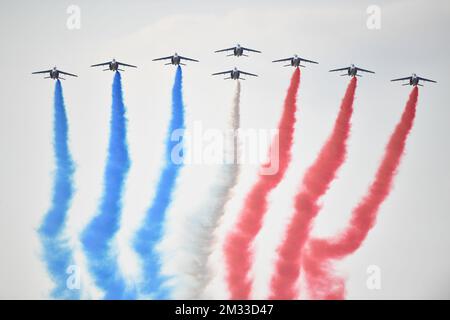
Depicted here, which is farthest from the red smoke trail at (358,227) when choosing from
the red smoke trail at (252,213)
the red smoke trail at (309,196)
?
the red smoke trail at (252,213)

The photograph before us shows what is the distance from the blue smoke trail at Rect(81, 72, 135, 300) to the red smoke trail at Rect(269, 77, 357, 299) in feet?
30.0

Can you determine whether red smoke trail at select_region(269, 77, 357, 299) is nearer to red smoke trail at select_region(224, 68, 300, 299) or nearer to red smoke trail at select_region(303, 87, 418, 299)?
red smoke trail at select_region(303, 87, 418, 299)

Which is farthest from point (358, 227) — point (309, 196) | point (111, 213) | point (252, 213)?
point (111, 213)

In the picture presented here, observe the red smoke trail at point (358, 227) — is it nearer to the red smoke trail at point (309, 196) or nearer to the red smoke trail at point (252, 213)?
the red smoke trail at point (309, 196)

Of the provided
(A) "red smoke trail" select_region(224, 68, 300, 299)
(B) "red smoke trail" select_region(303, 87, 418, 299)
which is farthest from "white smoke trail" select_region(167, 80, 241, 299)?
(B) "red smoke trail" select_region(303, 87, 418, 299)

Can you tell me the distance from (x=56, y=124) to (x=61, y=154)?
6.02 ft

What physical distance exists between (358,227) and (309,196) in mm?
3477

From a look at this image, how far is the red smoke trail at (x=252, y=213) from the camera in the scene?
65.3 meters

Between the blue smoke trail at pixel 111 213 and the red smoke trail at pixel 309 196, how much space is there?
360 inches

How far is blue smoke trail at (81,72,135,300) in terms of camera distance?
217 ft

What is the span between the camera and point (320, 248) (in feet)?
215
